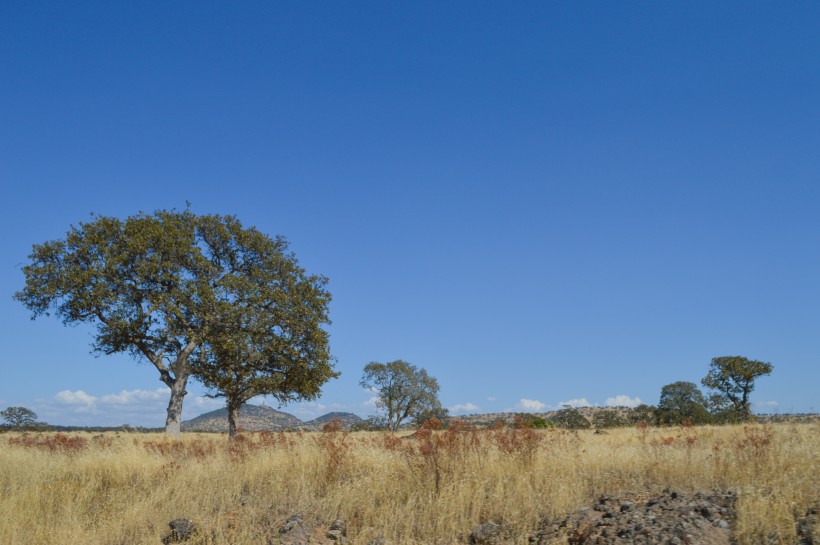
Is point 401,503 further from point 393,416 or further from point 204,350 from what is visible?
point 393,416

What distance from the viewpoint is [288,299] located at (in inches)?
1025

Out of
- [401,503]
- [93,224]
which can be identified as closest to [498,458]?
[401,503]

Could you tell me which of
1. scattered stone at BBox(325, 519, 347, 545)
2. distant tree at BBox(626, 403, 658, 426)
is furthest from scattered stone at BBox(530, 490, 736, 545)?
distant tree at BBox(626, 403, 658, 426)

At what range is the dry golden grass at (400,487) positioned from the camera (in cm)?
708

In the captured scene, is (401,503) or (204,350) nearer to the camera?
(401,503)

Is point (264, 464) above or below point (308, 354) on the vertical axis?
below

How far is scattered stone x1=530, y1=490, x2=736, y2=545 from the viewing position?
5.84m

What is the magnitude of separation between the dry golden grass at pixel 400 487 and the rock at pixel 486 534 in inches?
7.1

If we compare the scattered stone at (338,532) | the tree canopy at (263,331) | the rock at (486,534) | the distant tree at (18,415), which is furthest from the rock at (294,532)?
the distant tree at (18,415)

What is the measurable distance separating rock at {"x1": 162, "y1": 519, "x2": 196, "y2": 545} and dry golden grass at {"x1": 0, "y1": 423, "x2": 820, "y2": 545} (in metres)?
0.15

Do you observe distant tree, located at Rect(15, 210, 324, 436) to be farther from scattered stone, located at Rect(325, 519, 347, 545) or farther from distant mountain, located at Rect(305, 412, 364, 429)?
scattered stone, located at Rect(325, 519, 347, 545)

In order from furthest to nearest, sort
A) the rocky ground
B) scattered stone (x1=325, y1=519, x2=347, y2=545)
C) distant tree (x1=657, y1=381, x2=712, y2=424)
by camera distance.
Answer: distant tree (x1=657, y1=381, x2=712, y2=424) < scattered stone (x1=325, y1=519, x2=347, y2=545) < the rocky ground

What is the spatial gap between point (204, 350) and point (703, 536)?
25400 mm

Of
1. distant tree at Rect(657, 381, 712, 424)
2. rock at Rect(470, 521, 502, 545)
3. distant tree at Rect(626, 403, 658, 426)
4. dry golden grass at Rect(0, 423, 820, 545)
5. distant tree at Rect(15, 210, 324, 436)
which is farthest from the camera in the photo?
distant tree at Rect(657, 381, 712, 424)
